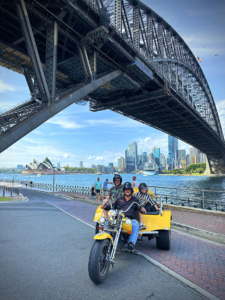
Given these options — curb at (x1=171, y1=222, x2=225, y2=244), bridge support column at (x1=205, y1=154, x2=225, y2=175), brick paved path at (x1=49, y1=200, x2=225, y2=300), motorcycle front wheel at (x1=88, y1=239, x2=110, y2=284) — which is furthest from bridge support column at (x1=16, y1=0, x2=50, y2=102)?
bridge support column at (x1=205, y1=154, x2=225, y2=175)

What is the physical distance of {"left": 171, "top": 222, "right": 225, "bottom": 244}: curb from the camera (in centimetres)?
640

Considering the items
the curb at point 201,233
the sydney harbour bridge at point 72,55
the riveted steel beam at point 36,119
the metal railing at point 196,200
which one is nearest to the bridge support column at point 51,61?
the sydney harbour bridge at point 72,55

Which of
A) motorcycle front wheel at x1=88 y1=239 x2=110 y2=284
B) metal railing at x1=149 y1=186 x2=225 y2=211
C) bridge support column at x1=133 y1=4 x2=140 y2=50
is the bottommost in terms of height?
metal railing at x1=149 y1=186 x2=225 y2=211

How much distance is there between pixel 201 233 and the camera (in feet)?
22.9

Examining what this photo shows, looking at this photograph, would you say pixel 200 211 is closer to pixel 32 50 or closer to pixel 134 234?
pixel 134 234

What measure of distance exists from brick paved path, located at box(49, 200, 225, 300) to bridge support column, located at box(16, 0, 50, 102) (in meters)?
9.34

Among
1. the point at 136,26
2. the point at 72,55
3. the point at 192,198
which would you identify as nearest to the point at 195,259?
the point at 192,198

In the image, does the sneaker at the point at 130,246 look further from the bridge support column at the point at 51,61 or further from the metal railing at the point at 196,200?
the bridge support column at the point at 51,61

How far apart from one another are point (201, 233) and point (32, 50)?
1153cm

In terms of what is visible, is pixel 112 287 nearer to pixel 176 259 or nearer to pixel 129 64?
pixel 176 259

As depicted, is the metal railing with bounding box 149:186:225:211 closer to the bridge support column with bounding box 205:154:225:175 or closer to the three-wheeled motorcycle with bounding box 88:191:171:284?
the three-wheeled motorcycle with bounding box 88:191:171:284

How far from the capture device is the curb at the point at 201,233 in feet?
21.0

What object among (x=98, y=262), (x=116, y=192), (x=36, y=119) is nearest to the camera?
(x=98, y=262)

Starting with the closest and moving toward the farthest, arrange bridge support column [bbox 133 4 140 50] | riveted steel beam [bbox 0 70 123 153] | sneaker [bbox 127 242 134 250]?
sneaker [bbox 127 242 134 250], riveted steel beam [bbox 0 70 123 153], bridge support column [bbox 133 4 140 50]
